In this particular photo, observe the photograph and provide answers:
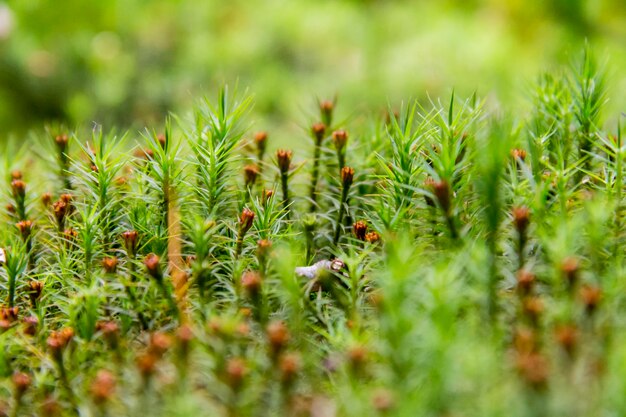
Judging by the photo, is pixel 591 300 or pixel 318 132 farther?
pixel 318 132

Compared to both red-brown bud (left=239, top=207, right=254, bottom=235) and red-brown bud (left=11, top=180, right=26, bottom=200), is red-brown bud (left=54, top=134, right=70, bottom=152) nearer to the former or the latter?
red-brown bud (left=11, top=180, right=26, bottom=200)

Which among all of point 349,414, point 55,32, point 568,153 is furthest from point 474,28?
point 349,414

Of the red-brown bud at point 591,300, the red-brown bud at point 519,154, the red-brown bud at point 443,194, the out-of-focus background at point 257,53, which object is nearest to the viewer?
the red-brown bud at point 591,300

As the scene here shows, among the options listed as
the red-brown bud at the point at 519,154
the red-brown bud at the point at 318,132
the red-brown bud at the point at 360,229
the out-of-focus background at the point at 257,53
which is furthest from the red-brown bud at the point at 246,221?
the out-of-focus background at the point at 257,53

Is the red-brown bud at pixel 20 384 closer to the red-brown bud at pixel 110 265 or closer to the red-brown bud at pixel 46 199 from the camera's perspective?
the red-brown bud at pixel 110 265

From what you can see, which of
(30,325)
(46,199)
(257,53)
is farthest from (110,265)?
(257,53)

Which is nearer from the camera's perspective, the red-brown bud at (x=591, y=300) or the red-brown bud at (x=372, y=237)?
the red-brown bud at (x=591, y=300)

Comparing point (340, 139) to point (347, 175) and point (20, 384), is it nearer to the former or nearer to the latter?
point (347, 175)

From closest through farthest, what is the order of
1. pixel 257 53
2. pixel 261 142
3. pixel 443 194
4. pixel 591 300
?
pixel 591 300 < pixel 443 194 < pixel 261 142 < pixel 257 53

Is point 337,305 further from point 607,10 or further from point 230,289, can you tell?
point 607,10
